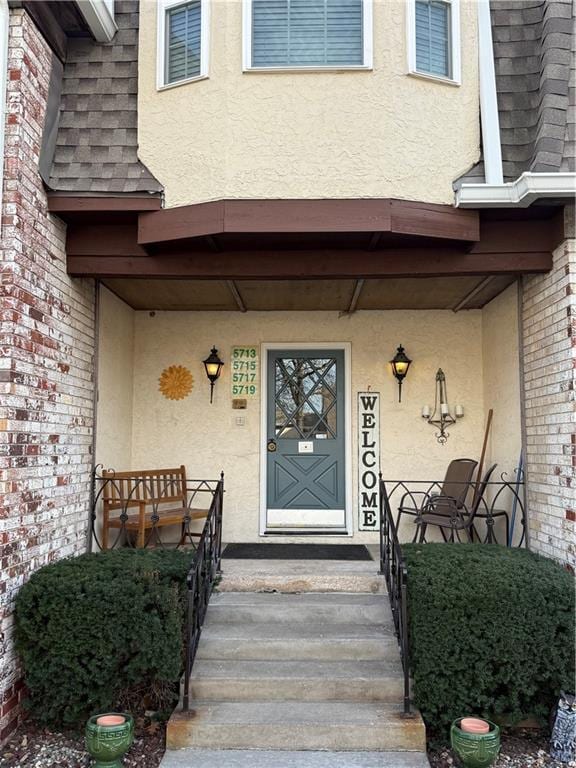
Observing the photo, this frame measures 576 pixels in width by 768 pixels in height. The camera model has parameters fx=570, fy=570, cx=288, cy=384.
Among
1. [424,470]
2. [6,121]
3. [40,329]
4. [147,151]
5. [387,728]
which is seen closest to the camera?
[387,728]

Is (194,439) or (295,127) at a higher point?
(295,127)

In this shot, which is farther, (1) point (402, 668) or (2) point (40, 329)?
(2) point (40, 329)

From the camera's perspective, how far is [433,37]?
4.25 meters

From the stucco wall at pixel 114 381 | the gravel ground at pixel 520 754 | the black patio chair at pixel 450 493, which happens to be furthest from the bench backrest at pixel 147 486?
the gravel ground at pixel 520 754

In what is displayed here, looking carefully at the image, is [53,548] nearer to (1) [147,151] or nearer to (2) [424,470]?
(1) [147,151]

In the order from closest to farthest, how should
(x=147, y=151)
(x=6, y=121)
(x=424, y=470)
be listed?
(x=6, y=121) → (x=147, y=151) → (x=424, y=470)

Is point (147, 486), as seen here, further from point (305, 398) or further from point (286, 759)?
point (286, 759)

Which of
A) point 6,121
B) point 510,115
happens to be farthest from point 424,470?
point 6,121

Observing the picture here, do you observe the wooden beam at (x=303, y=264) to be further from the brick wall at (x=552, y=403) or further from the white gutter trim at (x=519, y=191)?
the white gutter trim at (x=519, y=191)

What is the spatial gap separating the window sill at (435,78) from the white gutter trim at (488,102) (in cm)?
21

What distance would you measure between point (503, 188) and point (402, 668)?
128 inches

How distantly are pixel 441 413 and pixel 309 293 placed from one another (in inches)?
74.3

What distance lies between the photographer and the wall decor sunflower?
6.17 m

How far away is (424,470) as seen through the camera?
599cm
